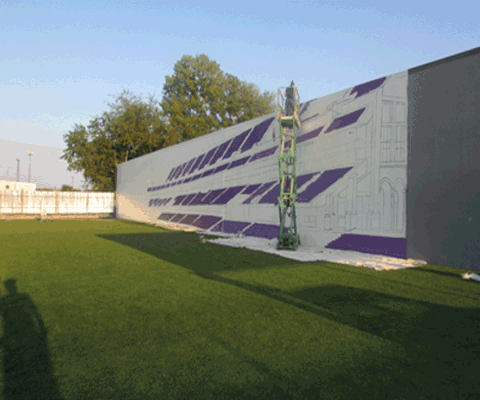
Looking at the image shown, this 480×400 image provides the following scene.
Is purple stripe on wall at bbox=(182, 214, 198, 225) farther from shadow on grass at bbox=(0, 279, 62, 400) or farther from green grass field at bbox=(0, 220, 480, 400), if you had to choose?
shadow on grass at bbox=(0, 279, 62, 400)

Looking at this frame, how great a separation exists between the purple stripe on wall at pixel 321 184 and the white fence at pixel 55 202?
2077 cm

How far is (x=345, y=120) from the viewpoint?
28.4ft

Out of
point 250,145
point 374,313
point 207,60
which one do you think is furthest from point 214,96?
point 374,313

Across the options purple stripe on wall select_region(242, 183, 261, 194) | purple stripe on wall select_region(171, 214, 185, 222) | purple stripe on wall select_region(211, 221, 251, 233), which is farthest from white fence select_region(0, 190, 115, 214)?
purple stripe on wall select_region(242, 183, 261, 194)

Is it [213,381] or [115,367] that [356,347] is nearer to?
[213,381]

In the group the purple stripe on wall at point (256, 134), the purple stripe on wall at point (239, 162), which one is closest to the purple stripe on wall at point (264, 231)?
the purple stripe on wall at point (239, 162)

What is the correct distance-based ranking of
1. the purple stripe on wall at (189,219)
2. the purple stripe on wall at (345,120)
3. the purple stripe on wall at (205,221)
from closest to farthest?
the purple stripe on wall at (345,120) < the purple stripe on wall at (205,221) < the purple stripe on wall at (189,219)

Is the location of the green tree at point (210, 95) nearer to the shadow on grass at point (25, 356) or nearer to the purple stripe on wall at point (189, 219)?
the purple stripe on wall at point (189, 219)

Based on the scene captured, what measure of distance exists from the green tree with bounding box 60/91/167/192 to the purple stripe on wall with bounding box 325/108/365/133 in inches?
850

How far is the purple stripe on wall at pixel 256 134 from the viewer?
11.4 m

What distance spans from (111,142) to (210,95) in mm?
13218

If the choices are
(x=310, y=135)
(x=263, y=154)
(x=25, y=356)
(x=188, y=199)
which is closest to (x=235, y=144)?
(x=263, y=154)

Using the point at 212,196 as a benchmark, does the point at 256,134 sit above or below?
above

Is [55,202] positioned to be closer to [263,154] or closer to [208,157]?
[208,157]
